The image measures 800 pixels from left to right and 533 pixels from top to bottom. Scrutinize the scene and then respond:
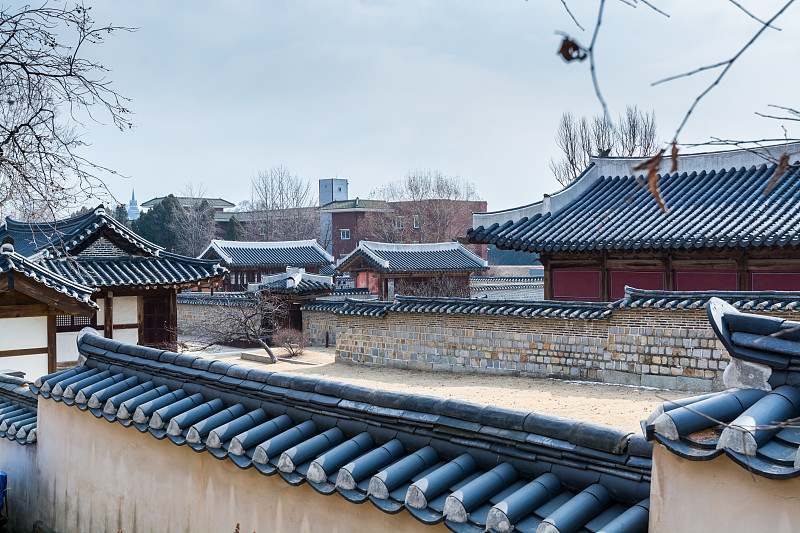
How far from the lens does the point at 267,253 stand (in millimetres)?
36031

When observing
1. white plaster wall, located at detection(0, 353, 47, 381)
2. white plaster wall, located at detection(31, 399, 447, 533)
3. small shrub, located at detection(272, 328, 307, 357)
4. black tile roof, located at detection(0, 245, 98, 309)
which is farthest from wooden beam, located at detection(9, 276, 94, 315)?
small shrub, located at detection(272, 328, 307, 357)

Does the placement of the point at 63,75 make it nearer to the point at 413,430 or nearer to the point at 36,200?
the point at 36,200

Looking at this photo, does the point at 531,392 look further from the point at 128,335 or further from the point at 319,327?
the point at 319,327

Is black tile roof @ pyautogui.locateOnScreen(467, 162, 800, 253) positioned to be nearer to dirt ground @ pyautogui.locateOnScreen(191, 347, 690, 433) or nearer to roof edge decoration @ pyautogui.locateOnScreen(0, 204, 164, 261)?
dirt ground @ pyautogui.locateOnScreen(191, 347, 690, 433)

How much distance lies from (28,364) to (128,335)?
5.37 metres

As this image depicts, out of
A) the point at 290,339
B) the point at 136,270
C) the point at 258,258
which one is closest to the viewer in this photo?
the point at 136,270

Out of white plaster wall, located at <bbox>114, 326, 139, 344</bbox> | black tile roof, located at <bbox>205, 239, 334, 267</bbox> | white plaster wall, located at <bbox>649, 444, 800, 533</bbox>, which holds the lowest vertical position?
white plaster wall, located at <bbox>114, 326, 139, 344</bbox>

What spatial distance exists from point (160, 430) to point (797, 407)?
3.67m

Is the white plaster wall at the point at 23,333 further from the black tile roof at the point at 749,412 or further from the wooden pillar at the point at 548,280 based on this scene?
the wooden pillar at the point at 548,280

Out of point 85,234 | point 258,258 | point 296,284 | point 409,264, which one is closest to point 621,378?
point 85,234

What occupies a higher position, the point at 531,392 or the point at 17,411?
the point at 17,411

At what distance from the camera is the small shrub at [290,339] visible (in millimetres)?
21391

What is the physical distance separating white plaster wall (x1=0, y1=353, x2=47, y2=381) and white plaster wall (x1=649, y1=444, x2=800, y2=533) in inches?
393

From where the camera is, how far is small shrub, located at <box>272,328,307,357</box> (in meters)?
21.4
